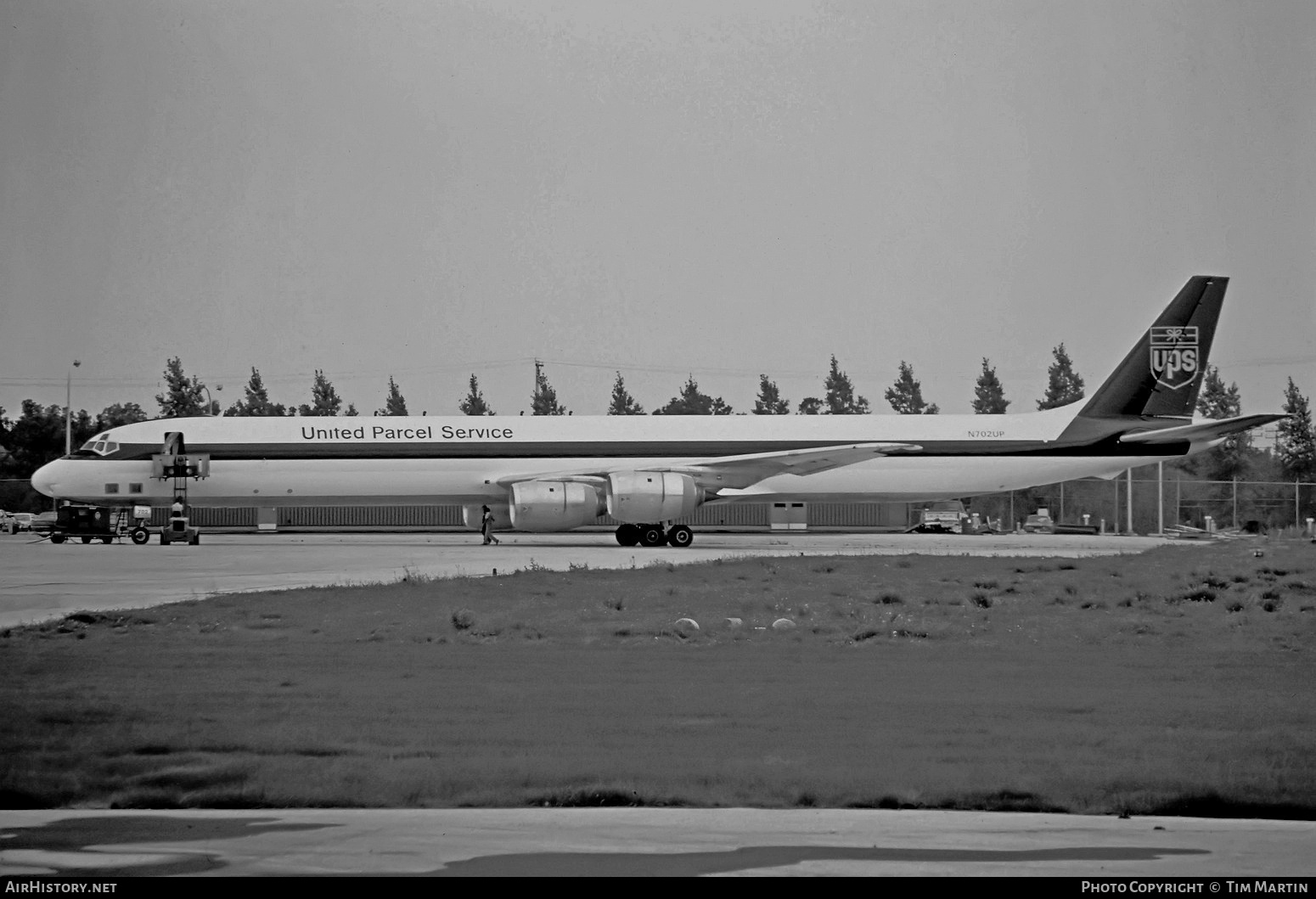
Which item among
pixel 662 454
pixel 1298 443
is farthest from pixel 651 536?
pixel 1298 443

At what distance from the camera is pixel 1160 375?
38.1m

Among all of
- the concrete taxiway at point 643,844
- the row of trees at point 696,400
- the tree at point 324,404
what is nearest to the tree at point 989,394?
the row of trees at point 696,400

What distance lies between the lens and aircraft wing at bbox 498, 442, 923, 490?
35.0 metres

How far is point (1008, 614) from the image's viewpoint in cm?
1511

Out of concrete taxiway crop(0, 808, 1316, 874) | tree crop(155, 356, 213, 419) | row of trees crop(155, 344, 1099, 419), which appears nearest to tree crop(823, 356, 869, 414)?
row of trees crop(155, 344, 1099, 419)

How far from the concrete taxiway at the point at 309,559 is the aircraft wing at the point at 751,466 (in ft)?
6.21

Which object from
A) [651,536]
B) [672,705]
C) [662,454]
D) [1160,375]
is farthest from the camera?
[1160,375]

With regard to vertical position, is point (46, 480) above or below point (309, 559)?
above

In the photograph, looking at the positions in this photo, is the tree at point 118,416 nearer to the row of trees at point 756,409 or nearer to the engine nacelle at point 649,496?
the row of trees at point 756,409

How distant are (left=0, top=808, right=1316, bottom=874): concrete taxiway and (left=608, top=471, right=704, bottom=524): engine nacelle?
2739 centimetres

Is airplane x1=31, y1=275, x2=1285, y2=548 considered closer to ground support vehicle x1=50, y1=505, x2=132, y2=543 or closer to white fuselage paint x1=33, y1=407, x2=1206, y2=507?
white fuselage paint x1=33, y1=407, x2=1206, y2=507

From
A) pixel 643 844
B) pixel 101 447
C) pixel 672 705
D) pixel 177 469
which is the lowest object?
pixel 643 844

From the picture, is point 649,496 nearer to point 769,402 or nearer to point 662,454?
point 662,454

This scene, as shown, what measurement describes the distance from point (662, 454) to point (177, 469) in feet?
44.1
